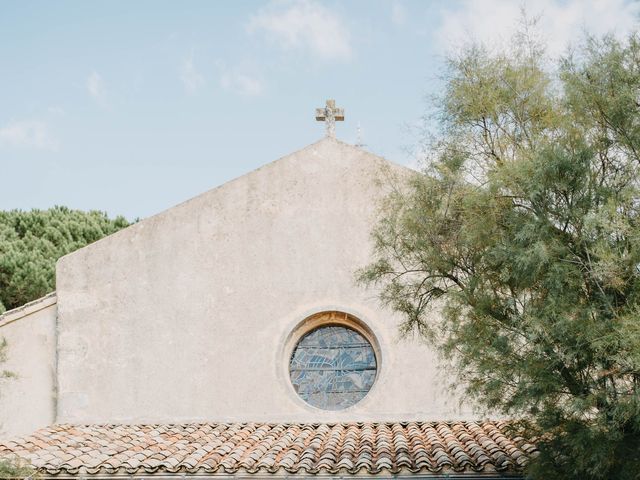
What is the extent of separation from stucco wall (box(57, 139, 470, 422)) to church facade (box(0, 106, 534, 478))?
2cm

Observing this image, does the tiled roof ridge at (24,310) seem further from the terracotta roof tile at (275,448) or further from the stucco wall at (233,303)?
the terracotta roof tile at (275,448)

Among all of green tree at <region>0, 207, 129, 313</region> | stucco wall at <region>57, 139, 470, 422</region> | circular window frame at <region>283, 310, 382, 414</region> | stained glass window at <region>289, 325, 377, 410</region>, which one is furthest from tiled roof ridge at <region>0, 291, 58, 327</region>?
green tree at <region>0, 207, 129, 313</region>

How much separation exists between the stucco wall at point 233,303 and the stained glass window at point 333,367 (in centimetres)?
38

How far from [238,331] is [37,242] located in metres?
14.9

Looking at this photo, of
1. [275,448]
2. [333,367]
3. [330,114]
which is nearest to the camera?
[275,448]

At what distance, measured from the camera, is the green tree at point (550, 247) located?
917 centimetres

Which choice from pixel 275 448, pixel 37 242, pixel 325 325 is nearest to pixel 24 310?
pixel 325 325

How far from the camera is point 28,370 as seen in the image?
48.6 feet

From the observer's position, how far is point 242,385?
14344 mm

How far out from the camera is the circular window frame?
47.0 feet

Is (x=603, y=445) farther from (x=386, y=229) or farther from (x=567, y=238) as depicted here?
(x=386, y=229)

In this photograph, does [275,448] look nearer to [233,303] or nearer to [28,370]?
[233,303]

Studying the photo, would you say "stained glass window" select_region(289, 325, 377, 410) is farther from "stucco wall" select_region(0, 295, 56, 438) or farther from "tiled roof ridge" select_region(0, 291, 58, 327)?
"tiled roof ridge" select_region(0, 291, 58, 327)

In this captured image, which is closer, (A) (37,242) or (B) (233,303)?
(B) (233,303)
